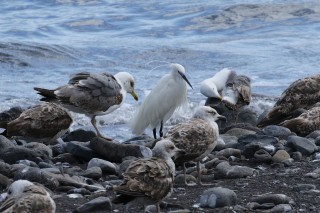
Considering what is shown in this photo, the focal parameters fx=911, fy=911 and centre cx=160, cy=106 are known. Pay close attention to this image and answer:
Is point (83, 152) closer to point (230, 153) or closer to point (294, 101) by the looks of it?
point (230, 153)

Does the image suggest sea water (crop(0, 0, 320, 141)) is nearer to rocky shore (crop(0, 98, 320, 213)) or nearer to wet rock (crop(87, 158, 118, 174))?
rocky shore (crop(0, 98, 320, 213))

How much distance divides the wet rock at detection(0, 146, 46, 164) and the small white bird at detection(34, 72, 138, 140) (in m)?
1.89

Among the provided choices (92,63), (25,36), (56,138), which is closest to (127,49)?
(92,63)

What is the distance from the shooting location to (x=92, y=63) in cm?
2120

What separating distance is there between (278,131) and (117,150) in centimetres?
247

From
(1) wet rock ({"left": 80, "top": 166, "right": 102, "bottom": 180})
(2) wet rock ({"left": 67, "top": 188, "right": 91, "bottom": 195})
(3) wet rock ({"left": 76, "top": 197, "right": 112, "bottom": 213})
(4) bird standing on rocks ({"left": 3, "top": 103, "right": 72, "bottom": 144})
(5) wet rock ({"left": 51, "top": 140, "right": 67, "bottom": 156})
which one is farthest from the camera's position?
(5) wet rock ({"left": 51, "top": 140, "right": 67, "bottom": 156})

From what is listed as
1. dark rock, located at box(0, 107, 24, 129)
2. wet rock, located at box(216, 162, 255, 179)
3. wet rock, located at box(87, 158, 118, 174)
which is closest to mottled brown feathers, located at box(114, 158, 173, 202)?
wet rock, located at box(216, 162, 255, 179)

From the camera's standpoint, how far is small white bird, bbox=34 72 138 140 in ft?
39.9

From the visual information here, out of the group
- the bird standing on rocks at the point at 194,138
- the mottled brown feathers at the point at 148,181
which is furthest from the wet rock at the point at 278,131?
the mottled brown feathers at the point at 148,181

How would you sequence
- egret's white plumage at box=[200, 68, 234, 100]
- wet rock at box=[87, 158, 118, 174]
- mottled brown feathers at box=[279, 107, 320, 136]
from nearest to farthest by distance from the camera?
wet rock at box=[87, 158, 118, 174] → mottled brown feathers at box=[279, 107, 320, 136] → egret's white plumage at box=[200, 68, 234, 100]

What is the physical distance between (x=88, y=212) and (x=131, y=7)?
21375 millimetres

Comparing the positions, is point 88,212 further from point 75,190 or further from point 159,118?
point 159,118

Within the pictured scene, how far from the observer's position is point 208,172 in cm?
980

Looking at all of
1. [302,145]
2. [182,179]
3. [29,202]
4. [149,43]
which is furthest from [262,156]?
[149,43]
